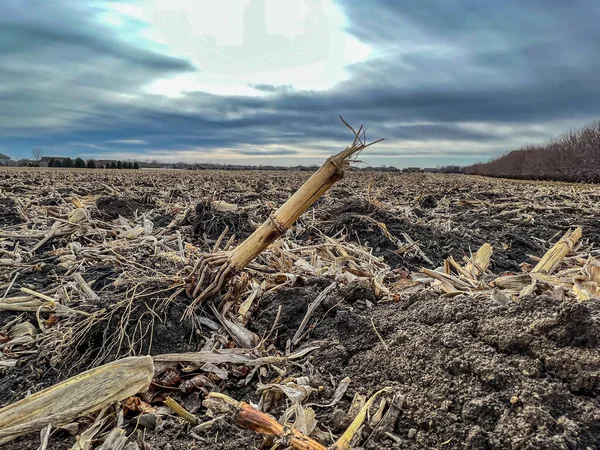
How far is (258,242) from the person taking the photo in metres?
2.87

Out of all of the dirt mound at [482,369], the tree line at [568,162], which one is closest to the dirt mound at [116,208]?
the dirt mound at [482,369]

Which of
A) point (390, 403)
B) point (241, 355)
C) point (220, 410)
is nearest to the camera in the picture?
point (390, 403)

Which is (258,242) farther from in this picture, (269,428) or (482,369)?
(482,369)

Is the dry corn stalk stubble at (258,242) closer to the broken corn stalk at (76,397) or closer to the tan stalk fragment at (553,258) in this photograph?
the broken corn stalk at (76,397)

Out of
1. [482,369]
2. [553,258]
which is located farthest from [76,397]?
[553,258]

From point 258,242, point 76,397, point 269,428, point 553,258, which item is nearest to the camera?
point 269,428

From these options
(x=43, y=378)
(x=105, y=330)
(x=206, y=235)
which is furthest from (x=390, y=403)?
(x=206, y=235)

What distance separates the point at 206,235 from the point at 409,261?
3135 millimetres

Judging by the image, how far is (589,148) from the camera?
55469mm

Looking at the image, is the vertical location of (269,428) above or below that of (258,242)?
below

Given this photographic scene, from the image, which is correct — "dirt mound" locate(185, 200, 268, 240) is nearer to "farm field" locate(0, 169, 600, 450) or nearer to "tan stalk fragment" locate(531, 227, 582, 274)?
"farm field" locate(0, 169, 600, 450)

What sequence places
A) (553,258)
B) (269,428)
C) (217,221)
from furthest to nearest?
(217,221), (553,258), (269,428)

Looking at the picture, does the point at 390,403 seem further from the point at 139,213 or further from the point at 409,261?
the point at 139,213

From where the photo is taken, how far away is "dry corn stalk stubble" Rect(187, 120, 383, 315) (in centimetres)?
273
